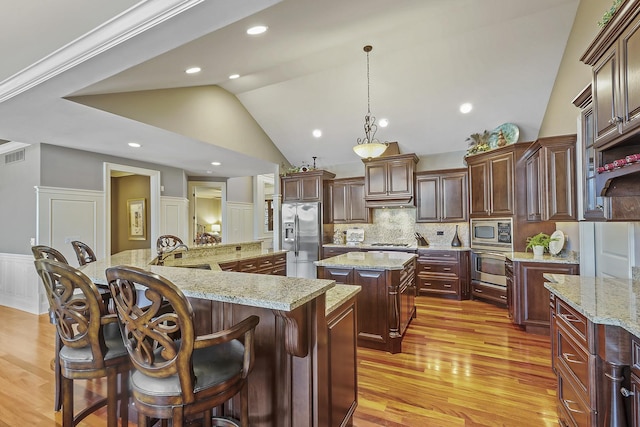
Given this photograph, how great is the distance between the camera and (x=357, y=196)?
6.27 meters

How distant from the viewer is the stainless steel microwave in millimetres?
4477

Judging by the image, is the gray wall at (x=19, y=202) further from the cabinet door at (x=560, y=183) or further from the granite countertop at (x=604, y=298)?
the cabinet door at (x=560, y=183)

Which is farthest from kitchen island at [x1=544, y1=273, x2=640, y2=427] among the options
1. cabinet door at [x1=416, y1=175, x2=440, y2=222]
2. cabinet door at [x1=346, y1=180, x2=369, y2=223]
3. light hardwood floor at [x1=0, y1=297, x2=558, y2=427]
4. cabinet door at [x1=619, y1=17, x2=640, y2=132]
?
cabinet door at [x1=346, y1=180, x2=369, y2=223]

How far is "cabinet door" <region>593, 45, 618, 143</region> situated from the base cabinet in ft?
6.34

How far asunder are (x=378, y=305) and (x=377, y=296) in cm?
10

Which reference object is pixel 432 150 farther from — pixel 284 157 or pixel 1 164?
pixel 1 164

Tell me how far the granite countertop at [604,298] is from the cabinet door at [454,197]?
3.29 meters

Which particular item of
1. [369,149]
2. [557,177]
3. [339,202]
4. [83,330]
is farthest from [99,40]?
[339,202]

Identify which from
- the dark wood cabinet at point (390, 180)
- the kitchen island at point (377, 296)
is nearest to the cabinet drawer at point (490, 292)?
the dark wood cabinet at point (390, 180)

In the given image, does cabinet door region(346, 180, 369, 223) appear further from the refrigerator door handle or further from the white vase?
the white vase

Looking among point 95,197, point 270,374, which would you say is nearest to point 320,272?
point 270,374

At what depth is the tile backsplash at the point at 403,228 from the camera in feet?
18.9

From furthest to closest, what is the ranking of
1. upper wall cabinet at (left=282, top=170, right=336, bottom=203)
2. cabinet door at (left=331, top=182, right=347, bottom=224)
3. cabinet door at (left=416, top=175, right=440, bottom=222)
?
cabinet door at (left=331, top=182, right=347, bottom=224) < upper wall cabinet at (left=282, top=170, right=336, bottom=203) < cabinet door at (left=416, top=175, right=440, bottom=222)

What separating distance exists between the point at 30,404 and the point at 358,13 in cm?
428
